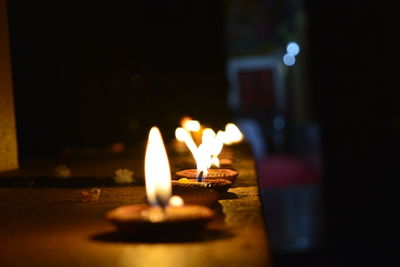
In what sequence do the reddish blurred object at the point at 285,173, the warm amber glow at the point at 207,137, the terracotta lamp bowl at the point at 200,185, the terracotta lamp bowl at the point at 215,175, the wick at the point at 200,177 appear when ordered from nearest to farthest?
the terracotta lamp bowl at the point at 200,185 < the wick at the point at 200,177 < the terracotta lamp bowl at the point at 215,175 < the warm amber glow at the point at 207,137 < the reddish blurred object at the point at 285,173

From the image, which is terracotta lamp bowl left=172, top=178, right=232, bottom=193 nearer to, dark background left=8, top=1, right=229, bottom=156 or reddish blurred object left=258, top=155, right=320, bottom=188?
dark background left=8, top=1, right=229, bottom=156

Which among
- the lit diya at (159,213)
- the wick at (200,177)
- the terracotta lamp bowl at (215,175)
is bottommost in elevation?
the terracotta lamp bowl at (215,175)

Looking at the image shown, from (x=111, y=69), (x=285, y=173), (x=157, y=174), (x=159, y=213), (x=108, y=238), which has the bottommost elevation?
(x=285, y=173)

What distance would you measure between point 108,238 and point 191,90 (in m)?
7.89

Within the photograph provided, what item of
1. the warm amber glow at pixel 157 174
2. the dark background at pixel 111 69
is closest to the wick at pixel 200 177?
the warm amber glow at pixel 157 174

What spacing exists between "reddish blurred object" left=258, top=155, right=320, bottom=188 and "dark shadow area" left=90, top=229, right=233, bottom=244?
9771 mm

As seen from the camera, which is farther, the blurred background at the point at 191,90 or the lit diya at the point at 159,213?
the blurred background at the point at 191,90

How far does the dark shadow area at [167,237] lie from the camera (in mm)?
2291

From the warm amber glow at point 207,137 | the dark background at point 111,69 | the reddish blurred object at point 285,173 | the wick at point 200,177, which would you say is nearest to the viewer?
the wick at point 200,177

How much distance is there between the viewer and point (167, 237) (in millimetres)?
2305

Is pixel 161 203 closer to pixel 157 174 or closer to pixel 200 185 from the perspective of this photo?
pixel 157 174

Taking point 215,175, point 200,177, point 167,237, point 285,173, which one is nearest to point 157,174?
point 167,237

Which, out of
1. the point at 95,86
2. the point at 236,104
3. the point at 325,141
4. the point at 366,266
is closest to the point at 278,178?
the point at 325,141

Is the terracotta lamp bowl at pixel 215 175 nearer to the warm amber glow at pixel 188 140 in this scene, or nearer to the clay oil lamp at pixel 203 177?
the clay oil lamp at pixel 203 177
